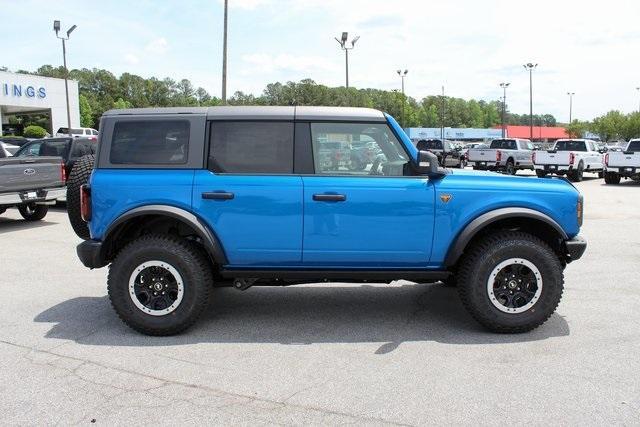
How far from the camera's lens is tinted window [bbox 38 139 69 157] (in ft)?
45.0

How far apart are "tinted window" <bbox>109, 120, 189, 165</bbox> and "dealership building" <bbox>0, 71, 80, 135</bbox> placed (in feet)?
167

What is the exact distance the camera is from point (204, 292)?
484cm

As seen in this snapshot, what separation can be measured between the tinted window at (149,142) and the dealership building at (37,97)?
5090cm

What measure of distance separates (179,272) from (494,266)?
265cm

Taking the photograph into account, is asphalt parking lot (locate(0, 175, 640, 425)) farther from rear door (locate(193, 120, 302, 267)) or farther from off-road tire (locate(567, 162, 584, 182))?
off-road tire (locate(567, 162, 584, 182))

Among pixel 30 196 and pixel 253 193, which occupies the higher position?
pixel 253 193

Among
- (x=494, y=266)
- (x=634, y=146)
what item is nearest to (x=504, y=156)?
(x=634, y=146)

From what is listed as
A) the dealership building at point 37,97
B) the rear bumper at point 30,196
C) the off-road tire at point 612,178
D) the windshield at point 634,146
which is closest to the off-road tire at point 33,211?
the rear bumper at point 30,196

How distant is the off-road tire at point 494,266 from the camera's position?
4801 millimetres

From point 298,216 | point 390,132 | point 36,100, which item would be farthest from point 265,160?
point 36,100

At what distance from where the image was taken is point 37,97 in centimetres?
5297

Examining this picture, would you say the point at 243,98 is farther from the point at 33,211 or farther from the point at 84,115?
the point at 33,211

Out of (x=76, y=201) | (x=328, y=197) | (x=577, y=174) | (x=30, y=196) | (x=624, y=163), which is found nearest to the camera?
(x=328, y=197)

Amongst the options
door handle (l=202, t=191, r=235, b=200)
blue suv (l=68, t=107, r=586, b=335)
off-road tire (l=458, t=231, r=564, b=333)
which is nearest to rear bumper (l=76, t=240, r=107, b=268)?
blue suv (l=68, t=107, r=586, b=335)
